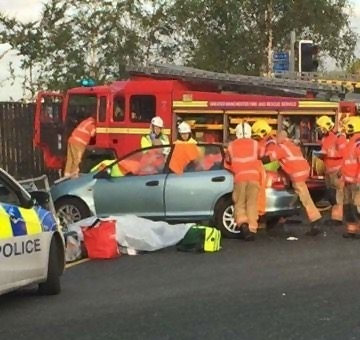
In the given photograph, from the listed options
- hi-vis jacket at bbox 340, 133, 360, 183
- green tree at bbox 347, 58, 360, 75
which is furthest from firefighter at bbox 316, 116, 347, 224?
green tree at bbox 347, 58, 360, 75

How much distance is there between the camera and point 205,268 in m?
12.5

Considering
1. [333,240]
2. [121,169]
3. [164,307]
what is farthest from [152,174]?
[164,307]

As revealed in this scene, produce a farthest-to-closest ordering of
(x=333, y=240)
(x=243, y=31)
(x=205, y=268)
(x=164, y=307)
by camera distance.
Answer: (x=243, y=31)
(x=333, y=240)
(x=205, y=268)
(x=164, y=307)

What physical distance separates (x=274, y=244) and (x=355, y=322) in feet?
20.3

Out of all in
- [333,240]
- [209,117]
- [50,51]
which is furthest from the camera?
[50,51]

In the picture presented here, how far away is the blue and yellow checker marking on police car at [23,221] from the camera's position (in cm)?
945

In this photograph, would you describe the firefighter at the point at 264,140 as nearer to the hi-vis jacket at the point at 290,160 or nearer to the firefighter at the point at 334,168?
the hi-vis jacket at the point at 290,160

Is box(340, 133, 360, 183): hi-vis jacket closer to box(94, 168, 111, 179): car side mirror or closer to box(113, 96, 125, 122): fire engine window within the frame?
box(94, 168, 111, 179): car side mirror

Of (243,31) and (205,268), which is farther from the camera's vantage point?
(243,31)

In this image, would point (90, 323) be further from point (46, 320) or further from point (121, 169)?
point (121, 169)

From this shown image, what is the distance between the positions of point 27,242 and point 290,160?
22.4ft

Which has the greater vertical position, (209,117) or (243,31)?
(243,31)

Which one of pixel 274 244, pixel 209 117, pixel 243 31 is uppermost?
pixel 243 31

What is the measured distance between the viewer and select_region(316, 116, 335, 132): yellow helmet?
769 inches
